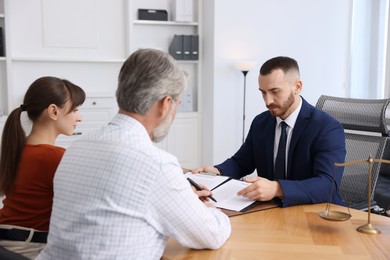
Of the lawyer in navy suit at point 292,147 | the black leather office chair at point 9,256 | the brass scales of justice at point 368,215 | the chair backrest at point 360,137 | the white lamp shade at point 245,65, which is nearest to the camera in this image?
the black leather office chair at point 9,256

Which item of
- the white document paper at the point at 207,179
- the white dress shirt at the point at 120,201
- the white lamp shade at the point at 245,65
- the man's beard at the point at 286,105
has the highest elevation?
the white lamp shade at the point at 245,65

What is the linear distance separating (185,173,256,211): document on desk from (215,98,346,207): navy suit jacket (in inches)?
7.0

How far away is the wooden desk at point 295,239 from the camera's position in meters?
1.42

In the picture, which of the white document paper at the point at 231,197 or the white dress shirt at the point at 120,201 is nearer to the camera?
the white dress shirt at the point at 120,201

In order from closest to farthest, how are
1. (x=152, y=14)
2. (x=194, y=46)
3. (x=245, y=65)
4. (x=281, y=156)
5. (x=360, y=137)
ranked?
1. (x=281, y=156)
2. (x=360, y=137)
3. (x=245, y=65)
4. (x=152, y=14)
5. (x=194, y=46)

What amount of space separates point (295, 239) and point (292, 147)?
2.52ft

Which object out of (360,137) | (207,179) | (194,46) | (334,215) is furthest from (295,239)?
(194,46)

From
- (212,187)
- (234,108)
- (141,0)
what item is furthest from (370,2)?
(212,187)

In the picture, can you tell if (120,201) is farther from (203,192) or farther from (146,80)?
(203,192)

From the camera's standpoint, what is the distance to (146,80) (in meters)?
1.34

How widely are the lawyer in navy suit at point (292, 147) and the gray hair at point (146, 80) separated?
712 millimetres

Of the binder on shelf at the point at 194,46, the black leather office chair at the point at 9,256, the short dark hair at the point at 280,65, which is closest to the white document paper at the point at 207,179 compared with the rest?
the short dark hair at the point at 280,65

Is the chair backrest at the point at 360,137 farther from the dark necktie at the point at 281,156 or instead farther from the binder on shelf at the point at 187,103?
the binder on shelf at the point at 187,103

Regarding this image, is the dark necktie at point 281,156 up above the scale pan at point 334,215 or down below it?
above
